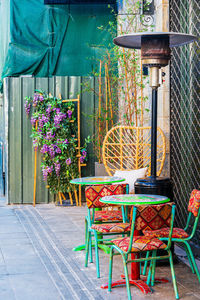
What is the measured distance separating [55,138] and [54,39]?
2622mm

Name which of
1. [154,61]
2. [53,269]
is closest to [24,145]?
[53,269]

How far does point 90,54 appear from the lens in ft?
35.3

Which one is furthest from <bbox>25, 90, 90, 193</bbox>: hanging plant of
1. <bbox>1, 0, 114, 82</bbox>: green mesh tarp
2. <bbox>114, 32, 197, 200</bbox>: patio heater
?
<bbox>114, 32, 197, 200</bbox>: patio heater

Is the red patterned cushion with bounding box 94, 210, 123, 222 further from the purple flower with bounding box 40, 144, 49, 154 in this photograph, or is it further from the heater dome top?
the purple flower with bounding box 40, 144, 49, 154

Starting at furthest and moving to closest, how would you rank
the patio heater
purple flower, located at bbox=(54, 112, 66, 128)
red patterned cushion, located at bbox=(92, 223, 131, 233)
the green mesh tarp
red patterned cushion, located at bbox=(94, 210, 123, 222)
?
the green mesh tarp < purple flower, located at bbox=(54, 112, 66, 128) < red patterned cushion, located at bbox=(94, 210, 123, 222) < the patio heater < red patterned cushion, located at bbox=(92, 223, 131, 233)

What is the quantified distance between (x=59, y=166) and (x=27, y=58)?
8.75ft

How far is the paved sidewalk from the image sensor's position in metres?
4.30

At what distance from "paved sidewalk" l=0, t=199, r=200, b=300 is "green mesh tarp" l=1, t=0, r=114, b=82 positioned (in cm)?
399

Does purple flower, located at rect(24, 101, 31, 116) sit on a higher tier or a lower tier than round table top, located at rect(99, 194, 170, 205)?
higher

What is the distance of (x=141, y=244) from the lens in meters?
4.11

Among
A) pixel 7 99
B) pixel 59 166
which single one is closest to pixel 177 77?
pixel 59 166

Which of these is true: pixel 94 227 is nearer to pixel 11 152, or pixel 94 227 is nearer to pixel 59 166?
pixel 59 166

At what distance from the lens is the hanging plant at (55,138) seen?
903cm

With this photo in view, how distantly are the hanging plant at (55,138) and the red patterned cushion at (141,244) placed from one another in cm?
489
